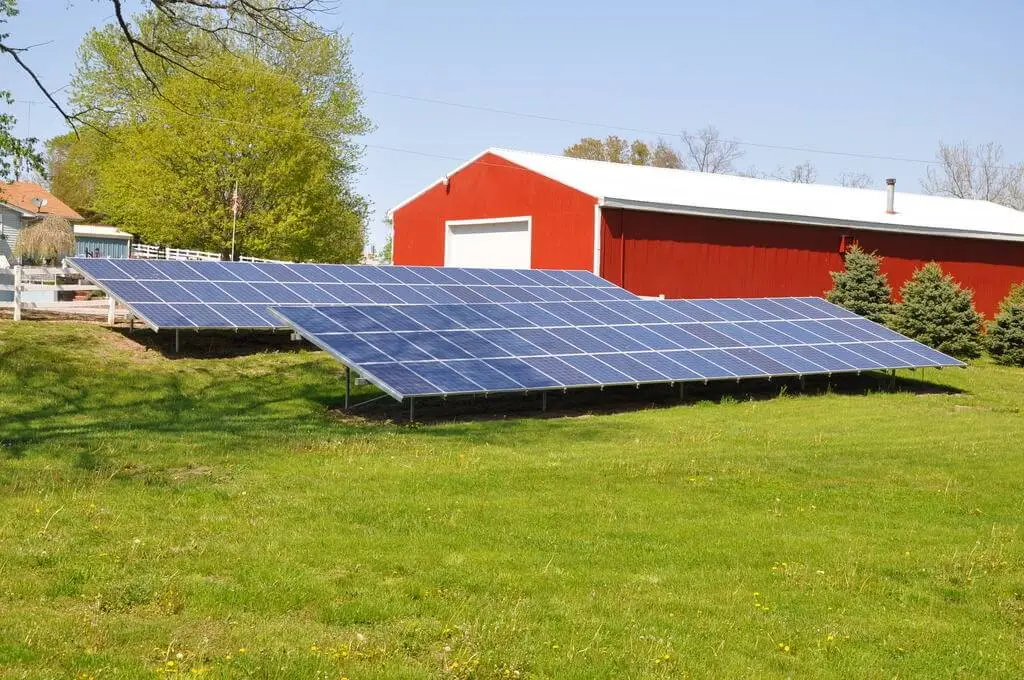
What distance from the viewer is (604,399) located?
68.4ft

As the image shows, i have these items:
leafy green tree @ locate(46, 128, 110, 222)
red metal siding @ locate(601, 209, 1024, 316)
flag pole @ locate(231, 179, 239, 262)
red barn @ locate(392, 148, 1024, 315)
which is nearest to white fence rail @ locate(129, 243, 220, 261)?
flag pole @ locate(231, 179, 239, 262)

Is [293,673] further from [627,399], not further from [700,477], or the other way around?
[627,399]

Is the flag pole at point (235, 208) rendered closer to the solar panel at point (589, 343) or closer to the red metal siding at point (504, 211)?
the red metal siding at point (504, 211)

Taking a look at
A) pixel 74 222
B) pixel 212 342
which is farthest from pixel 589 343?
pixel 74 222

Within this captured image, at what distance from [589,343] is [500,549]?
11784 millimetres

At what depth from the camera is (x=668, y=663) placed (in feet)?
22.1

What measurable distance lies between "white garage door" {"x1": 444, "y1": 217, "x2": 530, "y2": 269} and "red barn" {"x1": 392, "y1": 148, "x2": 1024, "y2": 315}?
41 mm

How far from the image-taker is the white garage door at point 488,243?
33406 millimetres

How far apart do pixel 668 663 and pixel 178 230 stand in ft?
156

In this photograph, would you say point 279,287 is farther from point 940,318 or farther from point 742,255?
point 940,318

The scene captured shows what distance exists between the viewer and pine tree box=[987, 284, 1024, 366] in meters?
31.0

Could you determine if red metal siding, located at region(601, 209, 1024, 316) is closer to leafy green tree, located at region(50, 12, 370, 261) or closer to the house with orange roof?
leafy green tree, located at region(50, 12, 370, 261)

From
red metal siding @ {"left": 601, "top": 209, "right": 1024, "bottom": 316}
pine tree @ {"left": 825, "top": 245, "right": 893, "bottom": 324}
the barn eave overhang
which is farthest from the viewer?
pine tree @ {"left": 825, "top": 245, "right": 893, "bottom": 324}

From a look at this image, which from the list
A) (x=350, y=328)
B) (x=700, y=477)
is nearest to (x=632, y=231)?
(x=350, y=328)
